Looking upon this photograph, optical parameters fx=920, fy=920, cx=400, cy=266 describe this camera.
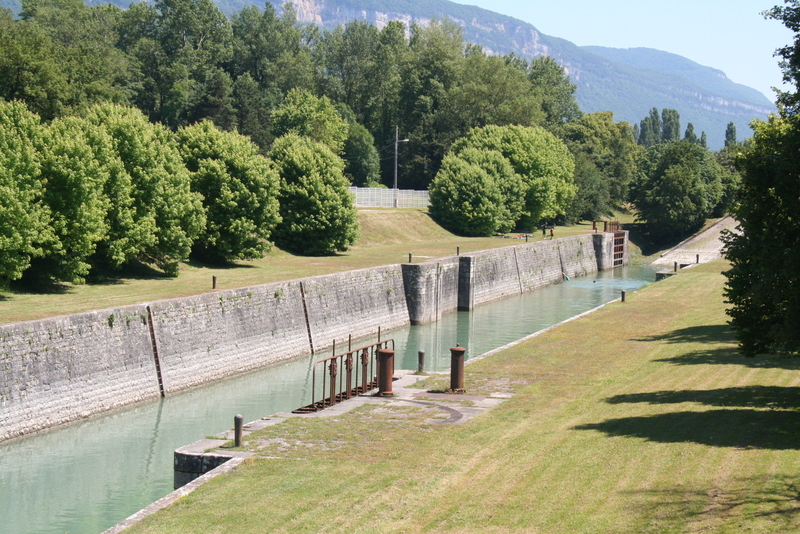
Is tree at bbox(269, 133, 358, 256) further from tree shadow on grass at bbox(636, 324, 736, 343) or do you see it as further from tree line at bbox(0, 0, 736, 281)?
tree shadow on grass at bbox(636, 324, 736, 343)

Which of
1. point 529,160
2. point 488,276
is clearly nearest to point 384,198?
point 529,160

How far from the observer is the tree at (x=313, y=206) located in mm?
54656

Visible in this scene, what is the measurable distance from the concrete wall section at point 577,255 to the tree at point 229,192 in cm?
3301

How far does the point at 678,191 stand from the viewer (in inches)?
3740

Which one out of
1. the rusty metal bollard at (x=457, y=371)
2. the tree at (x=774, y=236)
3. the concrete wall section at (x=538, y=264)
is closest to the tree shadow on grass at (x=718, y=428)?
the tree at (x=774, y=236)

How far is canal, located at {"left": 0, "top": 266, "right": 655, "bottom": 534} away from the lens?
63.8 feet

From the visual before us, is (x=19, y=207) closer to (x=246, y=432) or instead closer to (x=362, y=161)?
(x=246, y=432)

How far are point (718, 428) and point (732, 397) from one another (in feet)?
12.0

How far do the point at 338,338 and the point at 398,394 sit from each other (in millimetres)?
17313

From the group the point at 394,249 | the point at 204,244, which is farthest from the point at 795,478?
the point at 394,249

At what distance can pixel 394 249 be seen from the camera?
62469 mm

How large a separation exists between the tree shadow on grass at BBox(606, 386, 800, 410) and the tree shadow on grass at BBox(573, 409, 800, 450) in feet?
2.94

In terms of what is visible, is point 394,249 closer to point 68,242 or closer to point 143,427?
point 68,242

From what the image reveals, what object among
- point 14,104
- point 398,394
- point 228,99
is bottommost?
point 398,394
